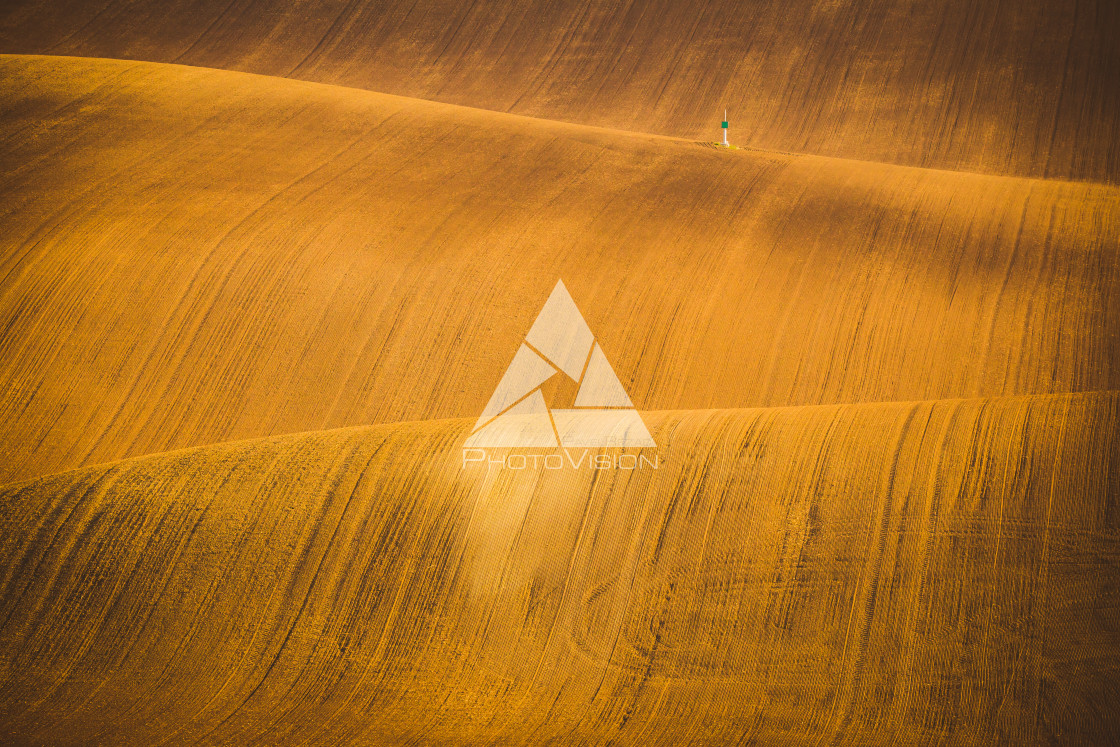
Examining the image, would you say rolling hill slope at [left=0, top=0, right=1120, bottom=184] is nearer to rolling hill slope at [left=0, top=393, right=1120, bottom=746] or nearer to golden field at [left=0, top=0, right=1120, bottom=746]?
golden field at [left=0, top=0, right=1120, bottom=746]

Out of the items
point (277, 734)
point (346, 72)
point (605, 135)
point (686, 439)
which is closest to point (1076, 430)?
point (686, 439)

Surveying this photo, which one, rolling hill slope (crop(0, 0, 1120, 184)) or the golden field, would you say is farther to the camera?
rolling hill slope (crop(0, 0, 1120, 184))

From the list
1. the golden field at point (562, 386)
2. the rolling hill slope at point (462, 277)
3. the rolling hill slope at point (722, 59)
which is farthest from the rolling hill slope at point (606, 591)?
the rolling hill slope at point (722, 59)

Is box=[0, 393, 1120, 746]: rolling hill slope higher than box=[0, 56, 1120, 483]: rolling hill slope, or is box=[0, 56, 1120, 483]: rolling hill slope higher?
box=[0, 56, 1120, 483]: rolling hill slope

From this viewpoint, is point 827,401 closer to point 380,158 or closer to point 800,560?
point 800,560

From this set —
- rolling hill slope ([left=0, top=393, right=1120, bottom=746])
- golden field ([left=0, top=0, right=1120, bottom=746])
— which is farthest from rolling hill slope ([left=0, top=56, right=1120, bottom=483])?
rolling hill slope ([left=0, top=393, right=1120, bottom=746])

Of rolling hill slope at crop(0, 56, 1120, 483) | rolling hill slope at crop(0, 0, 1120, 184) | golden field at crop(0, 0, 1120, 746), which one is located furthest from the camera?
rolling hill slope at crop(0, 0, 1120, 184)

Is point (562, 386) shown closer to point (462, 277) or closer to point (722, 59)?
point (462, 277)

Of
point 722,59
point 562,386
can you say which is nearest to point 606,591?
point 562,386
